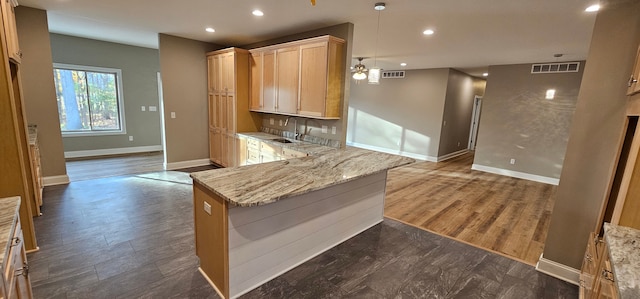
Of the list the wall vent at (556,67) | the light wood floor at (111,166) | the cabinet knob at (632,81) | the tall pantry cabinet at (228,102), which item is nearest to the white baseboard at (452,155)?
the wall vent at (556,67)

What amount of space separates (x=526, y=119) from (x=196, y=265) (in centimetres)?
663

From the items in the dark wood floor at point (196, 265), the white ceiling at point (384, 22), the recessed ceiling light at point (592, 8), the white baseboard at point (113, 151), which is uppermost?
the white ceiling at point (384, 22)

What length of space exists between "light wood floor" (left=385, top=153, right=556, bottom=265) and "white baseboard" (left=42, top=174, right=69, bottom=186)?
197 inches

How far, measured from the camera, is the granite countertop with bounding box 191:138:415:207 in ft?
5.78

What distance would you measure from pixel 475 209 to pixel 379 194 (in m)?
1.81

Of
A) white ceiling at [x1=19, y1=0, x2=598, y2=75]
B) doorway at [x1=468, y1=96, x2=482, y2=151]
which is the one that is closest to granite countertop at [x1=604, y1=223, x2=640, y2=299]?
white ceiling at [x1=19, y1=0, x2=598, y2=75]

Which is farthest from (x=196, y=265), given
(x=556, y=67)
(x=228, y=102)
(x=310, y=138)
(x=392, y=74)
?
(x=392, y=74)

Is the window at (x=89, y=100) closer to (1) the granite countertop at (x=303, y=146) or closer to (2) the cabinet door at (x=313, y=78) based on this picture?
(1) the granite countertop at (x=303, y=146)

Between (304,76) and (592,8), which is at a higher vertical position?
(592,8)

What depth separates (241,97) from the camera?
16.3 feet

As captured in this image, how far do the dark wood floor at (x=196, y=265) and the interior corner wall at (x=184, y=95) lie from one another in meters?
2.14

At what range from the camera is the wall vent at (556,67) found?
5144mm

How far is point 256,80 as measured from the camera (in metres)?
4.79

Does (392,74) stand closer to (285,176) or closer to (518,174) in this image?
(518,174)
